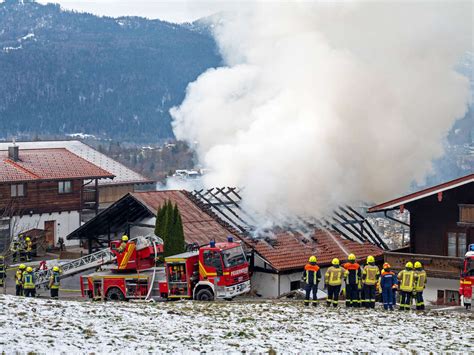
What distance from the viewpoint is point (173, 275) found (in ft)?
103

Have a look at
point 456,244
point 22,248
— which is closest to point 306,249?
point 456,244

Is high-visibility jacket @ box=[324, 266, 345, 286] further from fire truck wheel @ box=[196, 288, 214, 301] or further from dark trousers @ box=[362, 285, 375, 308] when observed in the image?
fire truck wheel @ box=[196, 288, 214, 301]

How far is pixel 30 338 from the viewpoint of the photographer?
695 inches

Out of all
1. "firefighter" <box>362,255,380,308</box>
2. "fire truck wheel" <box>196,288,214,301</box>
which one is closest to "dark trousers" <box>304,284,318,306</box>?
"firefighter" <box>362,255,380,308</box>

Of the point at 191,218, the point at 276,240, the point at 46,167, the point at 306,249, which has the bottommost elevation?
the point at 306,249

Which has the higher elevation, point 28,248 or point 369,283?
point 28,248

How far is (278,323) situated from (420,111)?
2429 centimetres

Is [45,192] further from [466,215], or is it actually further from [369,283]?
[369,283]

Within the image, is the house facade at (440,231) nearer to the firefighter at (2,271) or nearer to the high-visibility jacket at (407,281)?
the high-visibility jacket at (407,281)

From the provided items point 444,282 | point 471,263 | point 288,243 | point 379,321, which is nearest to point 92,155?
point 288,243

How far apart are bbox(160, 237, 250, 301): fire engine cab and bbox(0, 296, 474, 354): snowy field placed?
632cm

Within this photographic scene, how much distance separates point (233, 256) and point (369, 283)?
571 cm

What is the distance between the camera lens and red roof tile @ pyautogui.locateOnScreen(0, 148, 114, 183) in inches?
2085

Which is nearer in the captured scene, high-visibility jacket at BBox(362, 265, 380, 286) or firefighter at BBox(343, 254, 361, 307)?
firefighter at BBox(343, 254, 361, 307)
